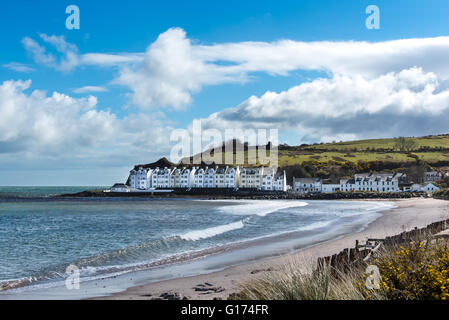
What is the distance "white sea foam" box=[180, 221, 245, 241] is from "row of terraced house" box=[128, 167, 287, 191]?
9376 centimetres

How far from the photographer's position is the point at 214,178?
440 feet

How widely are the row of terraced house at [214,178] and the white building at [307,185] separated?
3671mm

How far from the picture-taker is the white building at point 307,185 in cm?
12291

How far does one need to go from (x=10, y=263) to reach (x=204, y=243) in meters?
9.57

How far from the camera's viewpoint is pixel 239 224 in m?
33.5

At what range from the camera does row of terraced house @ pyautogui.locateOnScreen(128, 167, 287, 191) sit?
12875 centimetres

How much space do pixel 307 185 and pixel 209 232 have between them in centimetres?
10022

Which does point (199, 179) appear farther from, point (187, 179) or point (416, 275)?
point (416, 275)

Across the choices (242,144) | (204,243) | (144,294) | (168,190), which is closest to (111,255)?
(204,243)

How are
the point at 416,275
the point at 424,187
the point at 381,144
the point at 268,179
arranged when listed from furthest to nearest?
the point at 381,144 < the point at 268,179 < the point at 424,187 < the point at 416,275

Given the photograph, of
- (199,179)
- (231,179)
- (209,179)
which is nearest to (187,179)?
(199,179)

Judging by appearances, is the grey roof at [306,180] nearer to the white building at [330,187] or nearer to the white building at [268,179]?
the white building at [330,187]

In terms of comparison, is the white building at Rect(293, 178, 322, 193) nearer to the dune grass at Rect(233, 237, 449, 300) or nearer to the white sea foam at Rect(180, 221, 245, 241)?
the white sea foam at Rect(180, 221, 245, 241)
